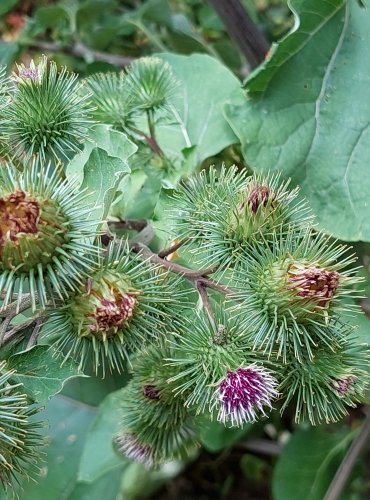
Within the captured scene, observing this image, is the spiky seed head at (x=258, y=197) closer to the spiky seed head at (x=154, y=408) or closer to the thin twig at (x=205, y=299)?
the thin twig at (x=205, y=299)

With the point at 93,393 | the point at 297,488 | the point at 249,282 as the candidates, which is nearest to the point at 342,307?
the point at 249,282

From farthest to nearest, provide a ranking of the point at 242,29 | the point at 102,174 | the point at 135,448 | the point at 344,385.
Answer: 1. the point at 242,29
2. the point at 135,448
3. the point at 102,174
4. the point at 344,385

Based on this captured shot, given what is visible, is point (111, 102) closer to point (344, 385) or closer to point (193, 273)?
point (193, 273)

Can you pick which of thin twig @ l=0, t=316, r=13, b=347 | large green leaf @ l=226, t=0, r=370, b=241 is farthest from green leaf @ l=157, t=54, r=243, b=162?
thin twig @ l=0, t=316, r=13, b=347

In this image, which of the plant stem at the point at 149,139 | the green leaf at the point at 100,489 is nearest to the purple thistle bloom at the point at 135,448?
the plant stem at the point at 149,139

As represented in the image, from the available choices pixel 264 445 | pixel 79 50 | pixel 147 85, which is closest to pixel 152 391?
pixel 147 85
